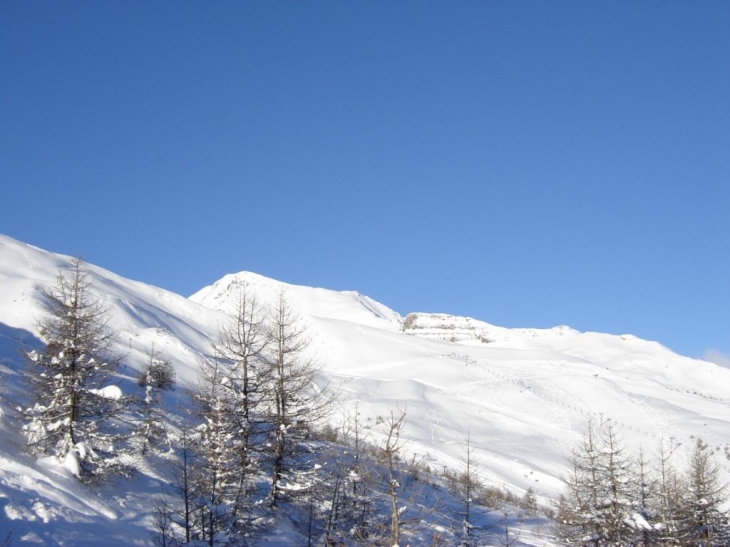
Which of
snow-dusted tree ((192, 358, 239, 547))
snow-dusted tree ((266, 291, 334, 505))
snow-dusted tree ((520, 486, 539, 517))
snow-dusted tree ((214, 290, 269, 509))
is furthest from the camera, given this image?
snow-dusted tree ((520, 486, 539, 517))

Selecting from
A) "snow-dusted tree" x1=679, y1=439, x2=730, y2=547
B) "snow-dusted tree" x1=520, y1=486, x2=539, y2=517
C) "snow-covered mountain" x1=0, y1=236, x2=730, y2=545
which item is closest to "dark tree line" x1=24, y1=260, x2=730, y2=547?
"snow-covered mountain" x1=0, y1=236, x2=730, y2=545

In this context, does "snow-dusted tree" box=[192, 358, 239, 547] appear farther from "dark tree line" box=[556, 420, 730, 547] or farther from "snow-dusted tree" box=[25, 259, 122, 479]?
"dark tree line" box=[556, 420, 730, 547]

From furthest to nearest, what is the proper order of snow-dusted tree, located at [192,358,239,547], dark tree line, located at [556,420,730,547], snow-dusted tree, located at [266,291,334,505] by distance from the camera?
dark tree line, located at [556,420,730,547]
snow-dusted tree, located at [266,291,334,505]
snow-dusted tree, located at [192,358,239,547]

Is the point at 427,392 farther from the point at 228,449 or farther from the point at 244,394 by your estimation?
the point at 228,449

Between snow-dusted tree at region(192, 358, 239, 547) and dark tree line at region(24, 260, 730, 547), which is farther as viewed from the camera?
dark tree line at region(24, 260, 730, 547)

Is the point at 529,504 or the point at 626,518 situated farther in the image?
the point at 529,504

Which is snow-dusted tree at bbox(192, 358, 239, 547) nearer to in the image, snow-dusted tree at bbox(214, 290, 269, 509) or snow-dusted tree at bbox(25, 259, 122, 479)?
snow-dusted tree at bbox(214, 290, 269, 509)

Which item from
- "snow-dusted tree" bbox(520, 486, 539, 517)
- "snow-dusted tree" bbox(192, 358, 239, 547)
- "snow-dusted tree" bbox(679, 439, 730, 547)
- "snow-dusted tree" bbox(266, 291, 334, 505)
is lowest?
"snow-dusted tree" bbox(520, 486, 539, 517)

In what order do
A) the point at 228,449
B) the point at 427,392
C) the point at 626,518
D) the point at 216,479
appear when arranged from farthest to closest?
the point at 427,392, the point at 626,518, the point at 228,449, the point at 216,479

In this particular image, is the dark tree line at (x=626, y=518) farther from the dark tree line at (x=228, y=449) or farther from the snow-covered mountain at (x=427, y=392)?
the snow-covered mountain at (x=427, y=392)

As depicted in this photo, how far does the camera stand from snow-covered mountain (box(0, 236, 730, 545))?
15.2m

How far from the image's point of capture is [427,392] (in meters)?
68.4

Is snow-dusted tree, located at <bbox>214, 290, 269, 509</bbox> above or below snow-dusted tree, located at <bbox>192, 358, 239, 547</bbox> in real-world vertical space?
above

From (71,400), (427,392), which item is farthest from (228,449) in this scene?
(427,392)
